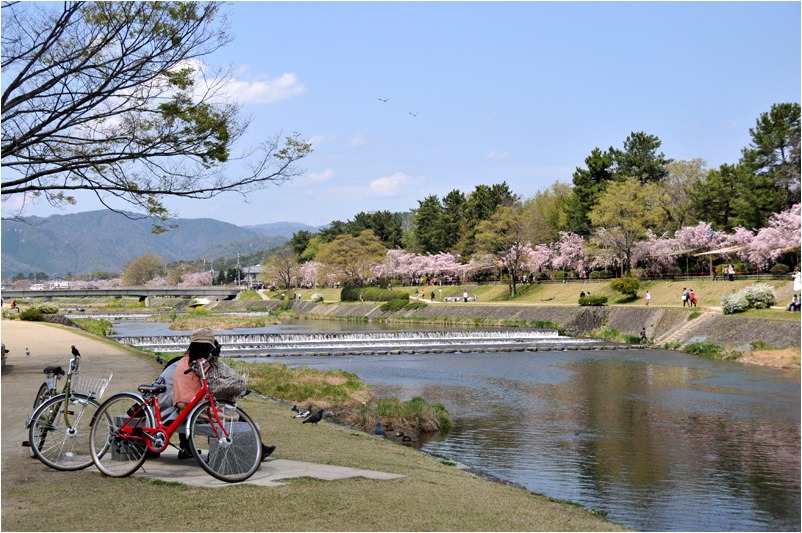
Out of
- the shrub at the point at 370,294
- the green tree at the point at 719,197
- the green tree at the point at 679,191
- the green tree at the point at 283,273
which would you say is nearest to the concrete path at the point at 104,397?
the shrub at the point at 370,294

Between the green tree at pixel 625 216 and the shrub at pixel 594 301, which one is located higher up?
the green tree at pixel 625 216

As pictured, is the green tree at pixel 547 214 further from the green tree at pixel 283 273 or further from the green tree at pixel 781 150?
the green tree at pixel 283 273

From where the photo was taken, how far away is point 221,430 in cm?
732

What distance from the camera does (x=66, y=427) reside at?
7.93m

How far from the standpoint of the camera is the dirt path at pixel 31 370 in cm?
873

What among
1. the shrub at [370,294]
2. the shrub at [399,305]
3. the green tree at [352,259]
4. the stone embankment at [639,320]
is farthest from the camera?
the green tree at [352,259]

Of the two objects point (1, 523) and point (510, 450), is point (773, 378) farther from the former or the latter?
point (1, 523)

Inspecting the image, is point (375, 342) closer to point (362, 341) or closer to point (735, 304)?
point (362, 341)

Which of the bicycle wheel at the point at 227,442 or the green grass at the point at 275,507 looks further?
the bicycle wheel at the point at 227,442

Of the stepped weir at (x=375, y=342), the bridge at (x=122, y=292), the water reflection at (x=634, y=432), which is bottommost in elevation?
the water reflection at (x=634, y=432)

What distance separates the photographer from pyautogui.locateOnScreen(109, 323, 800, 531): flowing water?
12.2 m

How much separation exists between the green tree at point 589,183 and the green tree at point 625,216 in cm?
654

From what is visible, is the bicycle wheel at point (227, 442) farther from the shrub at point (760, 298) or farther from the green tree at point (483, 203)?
the green tree at point (483, 203)

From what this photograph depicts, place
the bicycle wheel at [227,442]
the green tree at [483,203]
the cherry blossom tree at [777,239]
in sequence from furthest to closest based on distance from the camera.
Answer: the green tree at [483,203], the cherry blossom tree at [777,239], the bicycle wheel at [227,442]
